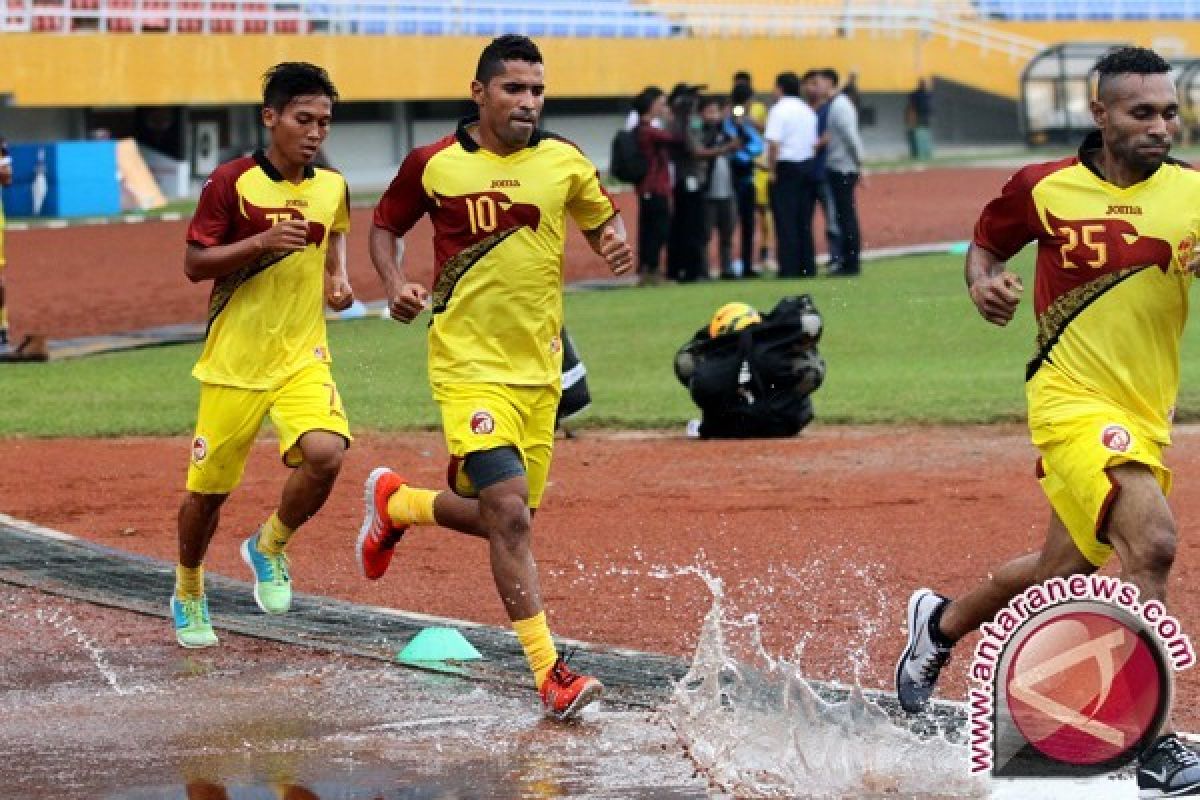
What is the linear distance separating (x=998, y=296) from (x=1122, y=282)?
38 centimetres

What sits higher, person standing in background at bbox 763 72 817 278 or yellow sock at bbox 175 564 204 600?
yellow sock at bbox 175 564 204 600

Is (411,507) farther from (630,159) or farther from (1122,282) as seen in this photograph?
(630,159)

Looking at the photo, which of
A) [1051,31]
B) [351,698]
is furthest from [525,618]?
[1051,31]

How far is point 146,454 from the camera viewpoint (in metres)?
13.6

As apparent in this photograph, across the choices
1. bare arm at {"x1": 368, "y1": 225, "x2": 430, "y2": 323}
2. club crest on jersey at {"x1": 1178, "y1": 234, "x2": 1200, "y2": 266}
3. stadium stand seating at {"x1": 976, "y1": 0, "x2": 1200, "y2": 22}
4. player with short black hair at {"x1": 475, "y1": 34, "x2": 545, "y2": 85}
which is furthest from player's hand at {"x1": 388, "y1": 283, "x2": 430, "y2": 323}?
stadium stand seating at {"x1": 976, "y1": 0, "x2": 1200, "y2": 22}

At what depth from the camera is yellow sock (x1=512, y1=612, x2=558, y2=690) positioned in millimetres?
7422

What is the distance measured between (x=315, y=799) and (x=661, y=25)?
147ft

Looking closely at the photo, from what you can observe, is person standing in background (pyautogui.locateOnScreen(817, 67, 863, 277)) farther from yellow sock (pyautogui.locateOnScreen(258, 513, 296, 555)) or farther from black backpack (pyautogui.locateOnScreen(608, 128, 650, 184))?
yellow sock (pyautogui.locateOnScreen(258, 513, 296, 555))

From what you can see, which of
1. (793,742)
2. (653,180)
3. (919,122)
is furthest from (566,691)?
(919,122)

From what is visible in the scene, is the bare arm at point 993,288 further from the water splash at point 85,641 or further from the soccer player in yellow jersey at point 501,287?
the water splash at point 85,641

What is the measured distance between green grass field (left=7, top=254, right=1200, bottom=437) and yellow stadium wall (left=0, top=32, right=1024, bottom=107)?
54.1ft

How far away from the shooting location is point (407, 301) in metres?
7.79

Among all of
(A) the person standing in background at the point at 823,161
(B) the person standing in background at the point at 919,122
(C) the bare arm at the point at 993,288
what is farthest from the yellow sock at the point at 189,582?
(B) the person standing in background at the point at 919,122

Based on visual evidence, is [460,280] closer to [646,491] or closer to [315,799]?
[315,799]
